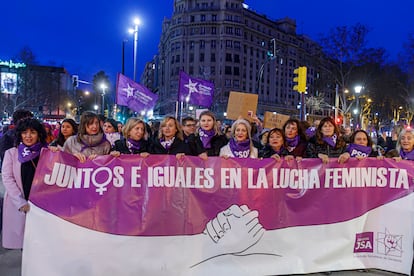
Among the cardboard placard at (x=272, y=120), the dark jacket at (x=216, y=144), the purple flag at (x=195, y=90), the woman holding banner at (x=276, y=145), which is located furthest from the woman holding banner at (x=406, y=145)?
the purple flag at (x=195, y=90)

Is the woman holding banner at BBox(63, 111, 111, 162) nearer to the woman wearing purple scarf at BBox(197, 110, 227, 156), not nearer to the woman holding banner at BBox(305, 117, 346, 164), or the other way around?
the woman wearing purple scarf at BBox(197, 110, 227, 156)

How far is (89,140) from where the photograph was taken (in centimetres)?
469

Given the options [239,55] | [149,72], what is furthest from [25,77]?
[149,72]

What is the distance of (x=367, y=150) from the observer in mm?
5258

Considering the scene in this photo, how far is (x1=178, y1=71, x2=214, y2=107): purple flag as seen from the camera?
9125 millimetres

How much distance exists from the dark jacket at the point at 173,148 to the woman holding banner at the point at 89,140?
0.57 m

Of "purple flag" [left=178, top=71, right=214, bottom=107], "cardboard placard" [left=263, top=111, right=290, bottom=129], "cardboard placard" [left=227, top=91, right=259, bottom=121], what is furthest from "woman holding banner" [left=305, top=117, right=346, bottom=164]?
"purple flag" [left=178, top=71, right=214, bottom=107]

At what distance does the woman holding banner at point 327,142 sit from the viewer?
5234mm

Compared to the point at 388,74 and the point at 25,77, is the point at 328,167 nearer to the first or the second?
the point at 388,74

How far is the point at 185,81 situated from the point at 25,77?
196 ft

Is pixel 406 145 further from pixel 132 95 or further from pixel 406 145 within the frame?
pixel 132 95

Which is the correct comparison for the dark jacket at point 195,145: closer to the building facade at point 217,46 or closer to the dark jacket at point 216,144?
the dark jacket at point 216,144

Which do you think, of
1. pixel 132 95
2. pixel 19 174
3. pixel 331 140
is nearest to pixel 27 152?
pixel 19 174

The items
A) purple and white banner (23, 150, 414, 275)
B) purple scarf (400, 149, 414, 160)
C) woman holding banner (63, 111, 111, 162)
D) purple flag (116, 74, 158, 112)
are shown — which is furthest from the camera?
purple flag (116, 74, 158, 112)
